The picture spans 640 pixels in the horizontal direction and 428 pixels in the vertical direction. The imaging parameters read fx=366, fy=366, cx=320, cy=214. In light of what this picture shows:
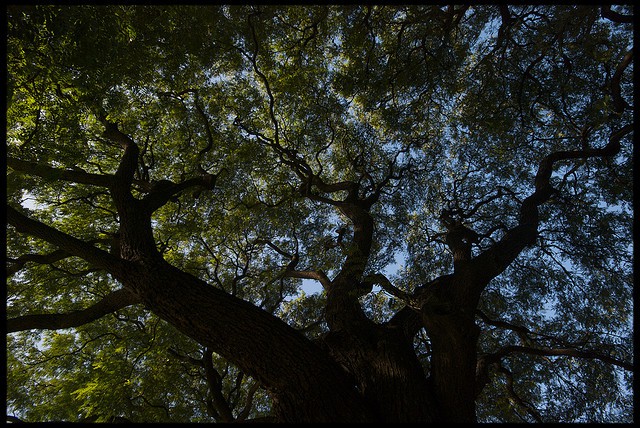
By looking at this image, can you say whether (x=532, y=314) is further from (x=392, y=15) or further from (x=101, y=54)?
(x=101, y=54)

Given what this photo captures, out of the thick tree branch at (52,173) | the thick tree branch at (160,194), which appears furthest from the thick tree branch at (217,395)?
the thick tree branch at (52,173)

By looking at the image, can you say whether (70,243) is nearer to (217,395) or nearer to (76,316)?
(76,316)

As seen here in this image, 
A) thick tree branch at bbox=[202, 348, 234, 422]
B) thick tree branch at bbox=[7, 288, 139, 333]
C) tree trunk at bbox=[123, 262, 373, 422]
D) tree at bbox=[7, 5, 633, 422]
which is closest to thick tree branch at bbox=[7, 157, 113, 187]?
tree at bbox=[7, 5, 633, 422]

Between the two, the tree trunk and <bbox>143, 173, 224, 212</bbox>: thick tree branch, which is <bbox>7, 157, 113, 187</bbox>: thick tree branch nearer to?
<bbox>143, 173, 224, 212</bbox>: thick tree branch

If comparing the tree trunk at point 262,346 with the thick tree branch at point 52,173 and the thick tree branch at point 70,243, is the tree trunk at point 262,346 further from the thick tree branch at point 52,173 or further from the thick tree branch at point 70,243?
the thick tree branch at point 52,173

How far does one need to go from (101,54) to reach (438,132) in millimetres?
7246

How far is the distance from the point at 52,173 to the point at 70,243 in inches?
51.4

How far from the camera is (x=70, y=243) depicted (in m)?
4.12

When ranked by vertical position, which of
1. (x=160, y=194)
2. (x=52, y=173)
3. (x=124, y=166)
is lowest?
(x=52, y=173)

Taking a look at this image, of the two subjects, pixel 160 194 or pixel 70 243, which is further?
pixel 160 194

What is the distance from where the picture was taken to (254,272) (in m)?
9.77

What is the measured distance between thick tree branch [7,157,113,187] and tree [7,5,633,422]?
0.13 feet

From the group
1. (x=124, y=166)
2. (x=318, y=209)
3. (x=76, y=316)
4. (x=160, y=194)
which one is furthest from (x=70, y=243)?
(x=318, y=209)

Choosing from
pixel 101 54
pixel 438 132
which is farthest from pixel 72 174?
pixel 438 132
